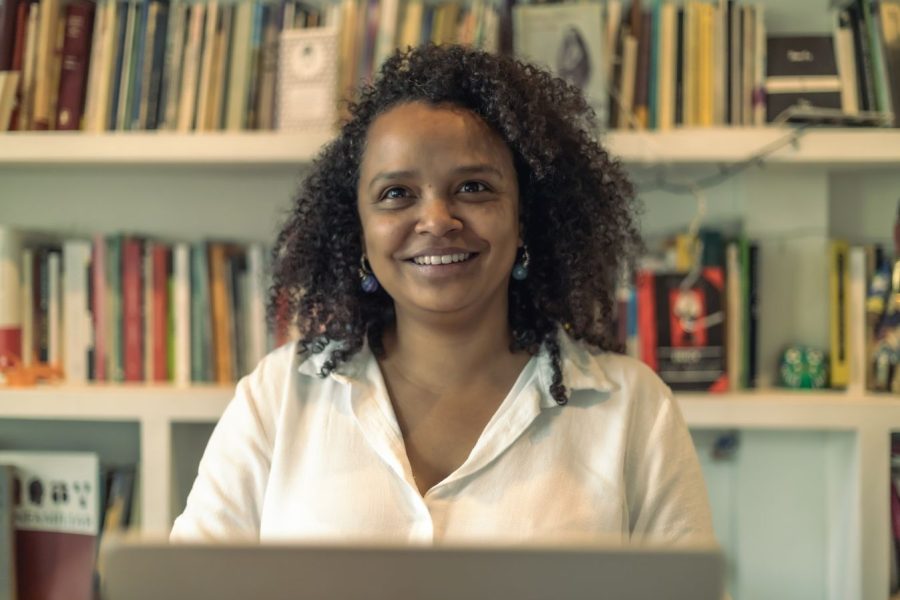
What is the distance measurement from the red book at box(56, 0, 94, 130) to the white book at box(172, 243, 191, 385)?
15.3 inches

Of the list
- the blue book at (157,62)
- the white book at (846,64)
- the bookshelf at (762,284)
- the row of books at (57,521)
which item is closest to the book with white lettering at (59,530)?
the row of books at (57,521)

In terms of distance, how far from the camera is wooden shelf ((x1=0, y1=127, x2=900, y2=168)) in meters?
1.61

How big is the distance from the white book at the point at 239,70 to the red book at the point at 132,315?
0.37 metres

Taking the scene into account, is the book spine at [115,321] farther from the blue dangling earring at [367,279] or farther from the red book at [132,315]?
the blue dangling earring at [367,279]

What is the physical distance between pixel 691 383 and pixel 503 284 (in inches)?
24.2

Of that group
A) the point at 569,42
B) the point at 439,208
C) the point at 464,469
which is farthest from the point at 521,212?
the point at 569,42

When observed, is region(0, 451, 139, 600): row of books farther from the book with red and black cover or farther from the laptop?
the laptop

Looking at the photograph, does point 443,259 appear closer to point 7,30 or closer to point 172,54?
point 172,54

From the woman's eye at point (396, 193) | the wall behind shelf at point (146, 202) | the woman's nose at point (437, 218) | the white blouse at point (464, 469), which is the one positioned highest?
the wall behind shelf at point (146, 202)

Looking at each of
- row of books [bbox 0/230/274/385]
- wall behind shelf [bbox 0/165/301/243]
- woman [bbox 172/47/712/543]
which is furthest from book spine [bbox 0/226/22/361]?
woman [bbox 172/47/712/543]

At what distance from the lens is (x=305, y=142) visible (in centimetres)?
165

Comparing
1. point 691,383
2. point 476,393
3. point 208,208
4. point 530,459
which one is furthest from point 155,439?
point 691,383

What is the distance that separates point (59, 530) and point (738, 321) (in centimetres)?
158

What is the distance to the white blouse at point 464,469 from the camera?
3.68 ft
